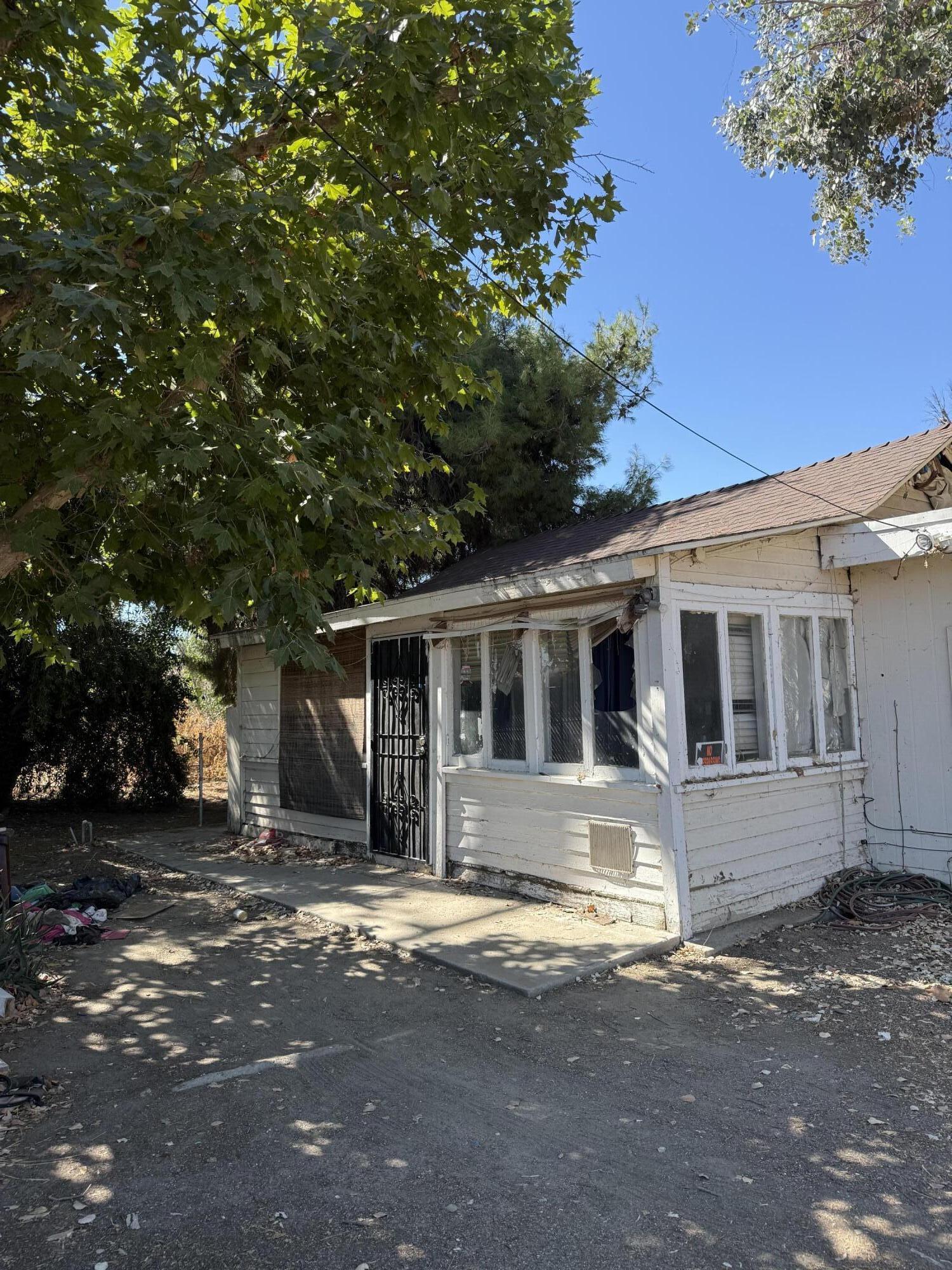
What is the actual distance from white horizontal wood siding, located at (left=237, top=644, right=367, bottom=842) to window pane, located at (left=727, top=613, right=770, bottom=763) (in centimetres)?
585

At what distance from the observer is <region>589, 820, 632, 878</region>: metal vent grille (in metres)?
6.39

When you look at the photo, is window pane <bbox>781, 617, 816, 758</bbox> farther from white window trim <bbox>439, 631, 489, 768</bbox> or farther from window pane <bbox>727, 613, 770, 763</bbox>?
white window trim <bbox>439, 631, 489, 768</bbox>

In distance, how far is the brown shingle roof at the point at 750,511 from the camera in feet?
21.9

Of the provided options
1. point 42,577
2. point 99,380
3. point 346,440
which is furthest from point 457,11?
point 42,577

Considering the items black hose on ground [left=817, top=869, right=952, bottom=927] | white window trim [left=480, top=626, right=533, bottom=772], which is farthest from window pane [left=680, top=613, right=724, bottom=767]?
black hose on ground [left=817, top=869, right=952, bottom=927]

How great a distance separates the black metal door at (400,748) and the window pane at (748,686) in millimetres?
3325

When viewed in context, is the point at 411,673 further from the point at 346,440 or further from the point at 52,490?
the point at 52,490

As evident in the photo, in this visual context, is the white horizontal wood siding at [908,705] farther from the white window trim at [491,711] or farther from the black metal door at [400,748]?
the black metal door at [400,748]

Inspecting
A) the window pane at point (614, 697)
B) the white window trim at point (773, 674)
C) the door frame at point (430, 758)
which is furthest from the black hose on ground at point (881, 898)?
the door frame at point (430, 758)

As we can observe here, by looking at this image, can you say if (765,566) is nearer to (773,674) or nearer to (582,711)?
(773,674)

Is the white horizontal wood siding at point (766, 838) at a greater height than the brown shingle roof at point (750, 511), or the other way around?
the brown shingle roof at point (750, 511)

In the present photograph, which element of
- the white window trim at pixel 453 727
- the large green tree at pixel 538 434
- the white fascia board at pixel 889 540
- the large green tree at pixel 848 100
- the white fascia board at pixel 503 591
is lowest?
the white window trim at pixel 453 727

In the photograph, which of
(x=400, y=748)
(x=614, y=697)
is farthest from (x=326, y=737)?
(x=614, y=697)

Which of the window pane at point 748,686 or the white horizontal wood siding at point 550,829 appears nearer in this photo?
the white horizontal wood siding at point 550,829
